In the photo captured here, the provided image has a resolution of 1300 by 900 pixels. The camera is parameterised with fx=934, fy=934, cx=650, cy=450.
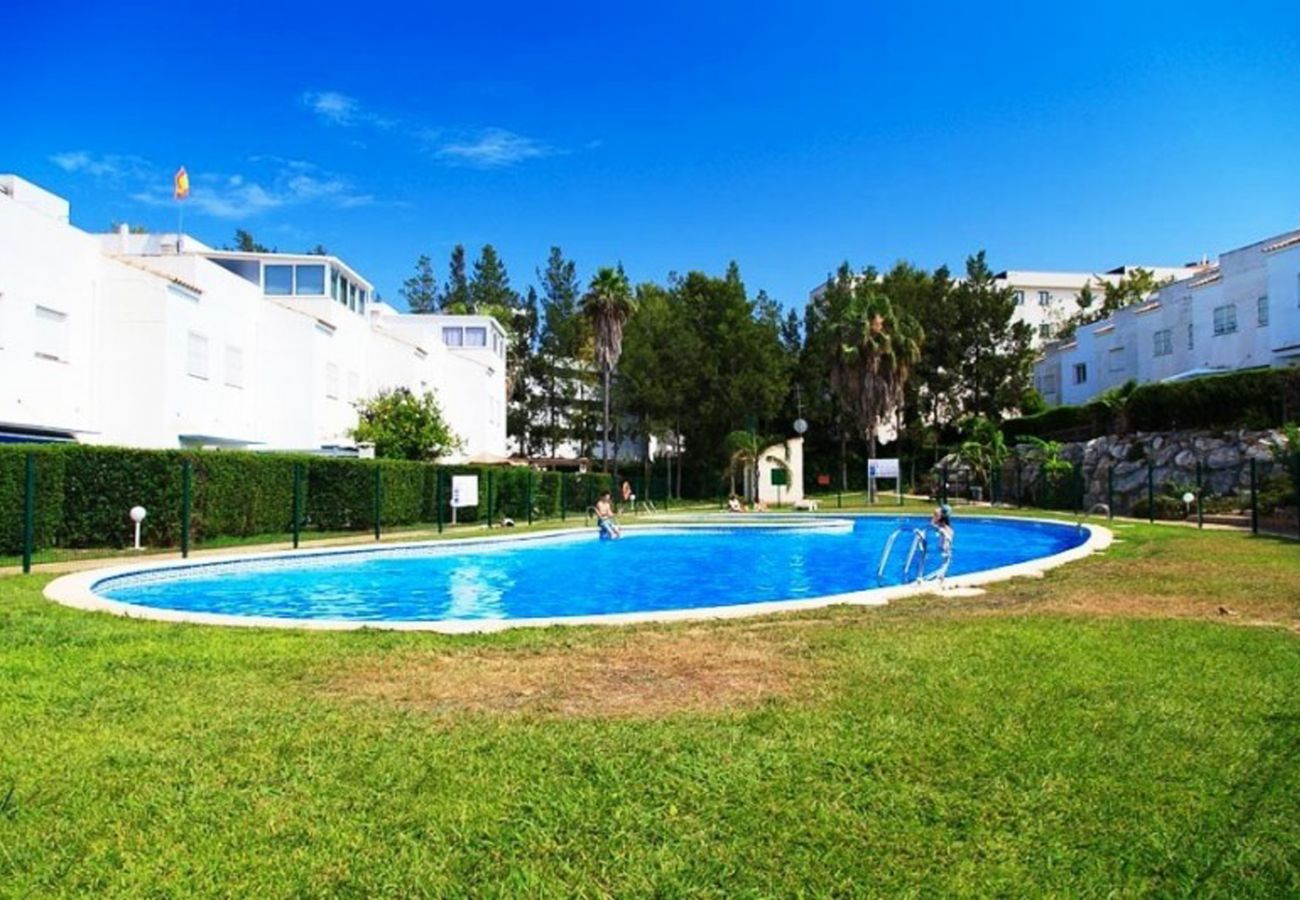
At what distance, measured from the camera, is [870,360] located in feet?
158

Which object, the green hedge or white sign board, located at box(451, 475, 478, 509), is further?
the green hedge

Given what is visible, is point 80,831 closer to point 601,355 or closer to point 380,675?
point 380,675

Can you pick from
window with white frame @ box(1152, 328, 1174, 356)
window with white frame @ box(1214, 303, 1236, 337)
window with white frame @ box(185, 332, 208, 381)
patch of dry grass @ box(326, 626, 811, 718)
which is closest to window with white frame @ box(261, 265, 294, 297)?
window with white frame @ box(185, 332, 208, 381)

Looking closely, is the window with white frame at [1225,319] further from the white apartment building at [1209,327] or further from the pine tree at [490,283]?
the pine tree at [490,283]

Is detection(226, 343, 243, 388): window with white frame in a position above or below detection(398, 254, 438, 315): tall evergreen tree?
below

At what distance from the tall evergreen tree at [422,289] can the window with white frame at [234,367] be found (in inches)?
1831

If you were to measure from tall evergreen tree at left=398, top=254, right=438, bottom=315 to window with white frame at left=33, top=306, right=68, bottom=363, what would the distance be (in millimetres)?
53215

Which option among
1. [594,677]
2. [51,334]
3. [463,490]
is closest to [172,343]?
[51,334]

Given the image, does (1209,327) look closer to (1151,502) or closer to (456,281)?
(1151,502)

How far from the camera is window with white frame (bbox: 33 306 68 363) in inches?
854

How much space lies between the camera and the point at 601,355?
169 feet

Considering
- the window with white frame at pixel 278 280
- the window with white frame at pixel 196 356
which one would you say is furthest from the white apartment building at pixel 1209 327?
the window with white frame at pixel 196 356

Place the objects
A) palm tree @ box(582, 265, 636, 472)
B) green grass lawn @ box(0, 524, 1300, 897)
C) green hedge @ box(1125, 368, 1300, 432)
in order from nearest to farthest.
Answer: green grass lawn @ box(0, 524, 1300, 897) → green hedge @ box(1125, 368, 1300, 432) → palm tree @ box(582, 265, 636, 472)

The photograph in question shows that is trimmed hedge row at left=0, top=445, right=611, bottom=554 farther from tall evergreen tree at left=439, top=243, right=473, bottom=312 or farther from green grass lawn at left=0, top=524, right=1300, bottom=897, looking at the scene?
tall evergreen tree at left=439, top=243, right=473, bottom=312
